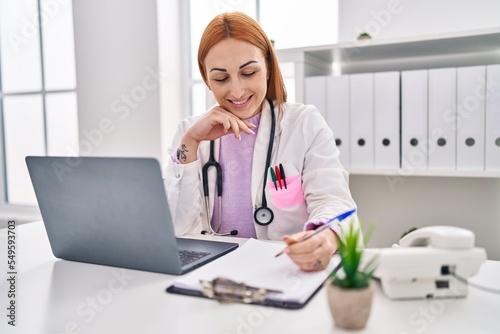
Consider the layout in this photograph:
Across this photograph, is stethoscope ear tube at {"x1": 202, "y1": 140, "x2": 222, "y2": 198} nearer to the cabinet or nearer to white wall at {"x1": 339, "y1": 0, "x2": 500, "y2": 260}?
the cabinet

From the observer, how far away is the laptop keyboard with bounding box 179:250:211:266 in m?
0.90

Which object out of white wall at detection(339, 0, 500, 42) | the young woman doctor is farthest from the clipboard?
white wall at detection(339, 0, 500, 42)

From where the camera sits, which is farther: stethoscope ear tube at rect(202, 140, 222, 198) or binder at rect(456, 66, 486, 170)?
binder at rect(456, 66, 486, 170)

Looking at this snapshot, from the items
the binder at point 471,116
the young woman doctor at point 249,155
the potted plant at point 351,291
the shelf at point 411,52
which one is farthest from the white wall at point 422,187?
the potted plant at point 351,291

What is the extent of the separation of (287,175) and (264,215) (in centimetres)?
15

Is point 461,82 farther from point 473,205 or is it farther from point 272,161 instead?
point 272,161

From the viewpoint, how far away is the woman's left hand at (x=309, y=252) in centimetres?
77

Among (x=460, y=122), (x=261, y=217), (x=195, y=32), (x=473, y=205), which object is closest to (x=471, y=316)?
(x=261, y=217)

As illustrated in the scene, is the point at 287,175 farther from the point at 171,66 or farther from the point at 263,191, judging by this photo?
the point at 171,66

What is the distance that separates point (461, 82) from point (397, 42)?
0.29 meters

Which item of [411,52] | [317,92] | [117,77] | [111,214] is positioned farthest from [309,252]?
[117,77]

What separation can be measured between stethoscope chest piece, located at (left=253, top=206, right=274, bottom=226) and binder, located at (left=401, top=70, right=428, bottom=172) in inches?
26.9

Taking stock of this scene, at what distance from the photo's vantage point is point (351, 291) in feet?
1.86

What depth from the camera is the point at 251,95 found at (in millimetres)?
1379
